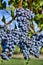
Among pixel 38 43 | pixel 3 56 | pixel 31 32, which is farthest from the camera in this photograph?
pixel 31 32

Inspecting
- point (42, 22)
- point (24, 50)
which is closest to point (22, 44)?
point (24, 50)

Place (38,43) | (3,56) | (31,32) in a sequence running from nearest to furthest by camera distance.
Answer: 1. (3,56)
2. (38,43)
3. (31,32)

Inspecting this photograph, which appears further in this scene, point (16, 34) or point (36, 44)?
point (36, 44)

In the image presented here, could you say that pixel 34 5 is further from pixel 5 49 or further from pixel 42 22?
pixel 5 49

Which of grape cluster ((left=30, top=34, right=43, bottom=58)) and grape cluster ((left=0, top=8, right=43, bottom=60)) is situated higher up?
grape cluster ((left=0, top=8, right=43, bottom=60))

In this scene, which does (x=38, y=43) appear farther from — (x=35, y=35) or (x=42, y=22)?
(x=42, y=22)

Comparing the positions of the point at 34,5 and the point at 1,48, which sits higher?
the point at 34,5

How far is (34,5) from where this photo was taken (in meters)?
1.44

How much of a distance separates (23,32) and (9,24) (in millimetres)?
86

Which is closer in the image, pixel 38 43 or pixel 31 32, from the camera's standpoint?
pixel 38 43

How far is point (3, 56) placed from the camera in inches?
43.4

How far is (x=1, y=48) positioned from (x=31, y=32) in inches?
10.9

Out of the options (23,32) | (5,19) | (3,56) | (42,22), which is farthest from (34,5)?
(3,56)

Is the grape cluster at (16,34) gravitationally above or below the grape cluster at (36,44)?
above
